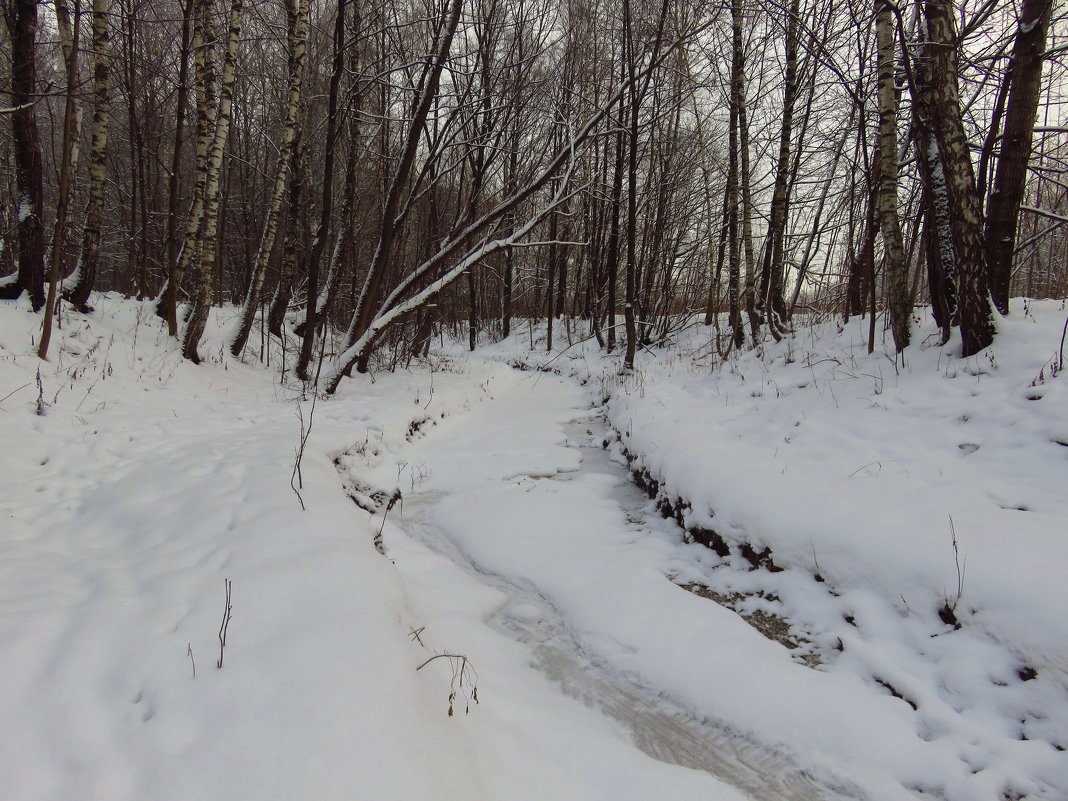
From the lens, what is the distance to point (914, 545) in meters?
3.03

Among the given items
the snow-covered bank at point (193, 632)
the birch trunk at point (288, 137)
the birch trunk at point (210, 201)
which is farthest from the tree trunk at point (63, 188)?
the birch trunk at point (288, 137)

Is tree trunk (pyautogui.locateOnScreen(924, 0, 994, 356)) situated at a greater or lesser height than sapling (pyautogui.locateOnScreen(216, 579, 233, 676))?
greater

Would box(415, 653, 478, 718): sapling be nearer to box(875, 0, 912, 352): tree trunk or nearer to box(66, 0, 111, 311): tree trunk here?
box(875, 0, 912, 352): tree trunk

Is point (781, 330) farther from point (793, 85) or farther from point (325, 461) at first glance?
point (325, 461)

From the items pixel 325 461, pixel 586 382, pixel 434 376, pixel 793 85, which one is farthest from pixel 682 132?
pixel 325 461

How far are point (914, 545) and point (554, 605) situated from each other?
217 cm

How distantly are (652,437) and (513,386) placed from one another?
7.23m

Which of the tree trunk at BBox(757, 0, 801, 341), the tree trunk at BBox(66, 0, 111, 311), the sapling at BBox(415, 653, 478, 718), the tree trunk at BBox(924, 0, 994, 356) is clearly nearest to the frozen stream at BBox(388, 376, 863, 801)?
the sapling at BBox(415, 653, 478, 718)

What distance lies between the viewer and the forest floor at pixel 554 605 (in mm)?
1889

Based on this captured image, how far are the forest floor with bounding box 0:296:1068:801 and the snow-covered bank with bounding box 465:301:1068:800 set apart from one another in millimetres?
17

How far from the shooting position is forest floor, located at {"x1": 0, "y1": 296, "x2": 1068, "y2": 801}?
6.20 feet

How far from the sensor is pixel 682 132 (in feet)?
53.8

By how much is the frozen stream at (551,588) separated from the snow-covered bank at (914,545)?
174 mm

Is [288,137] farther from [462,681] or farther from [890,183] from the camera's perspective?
[462,681]
